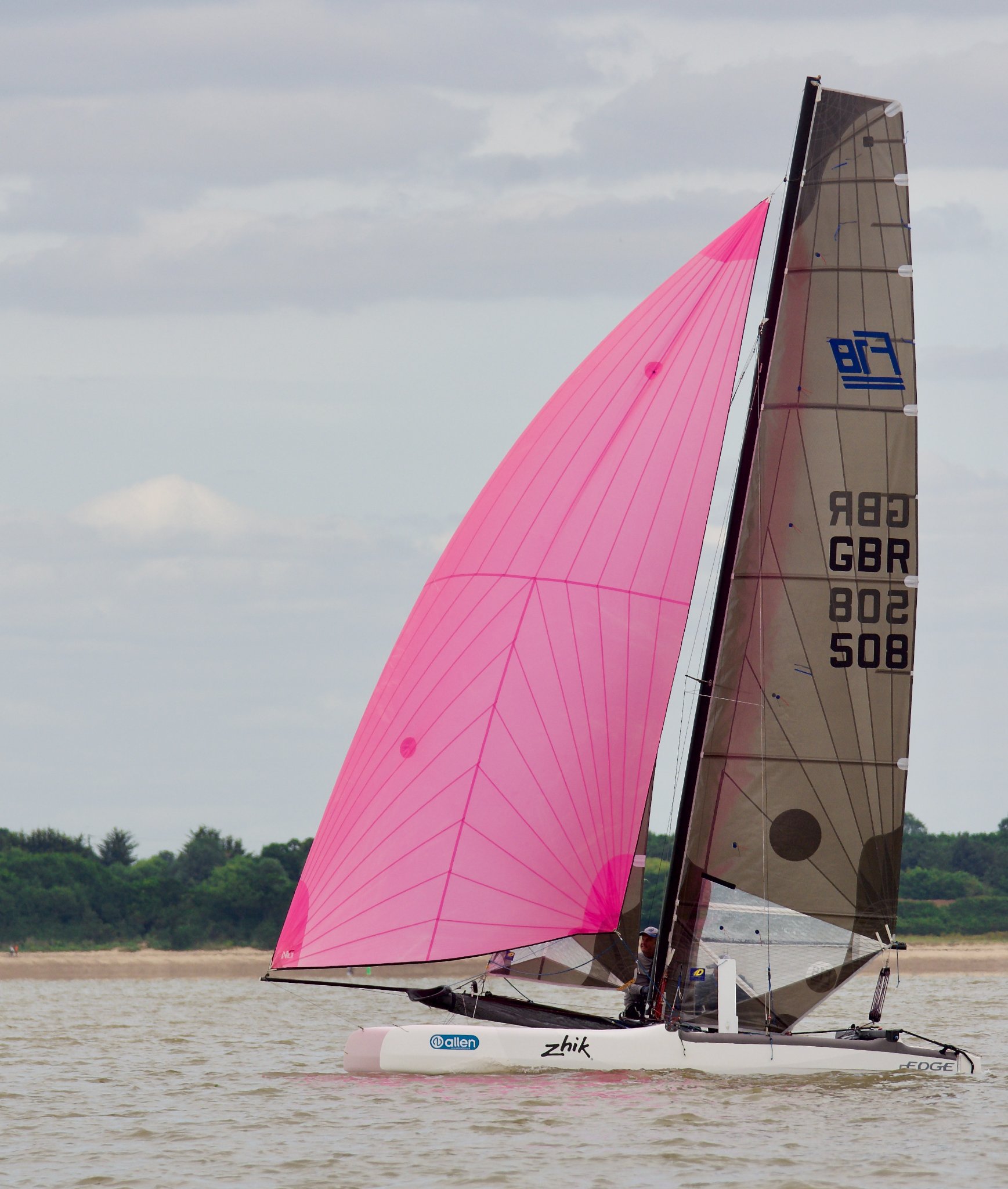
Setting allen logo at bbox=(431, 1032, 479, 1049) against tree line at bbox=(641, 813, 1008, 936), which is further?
tree line at bbox=(641, 813, 1008, 936)

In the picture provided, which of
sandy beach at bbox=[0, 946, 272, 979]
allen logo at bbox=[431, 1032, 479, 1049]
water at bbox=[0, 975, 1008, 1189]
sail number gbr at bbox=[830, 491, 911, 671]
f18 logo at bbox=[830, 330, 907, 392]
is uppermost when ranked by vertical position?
f18 logo at bbox=[830, 330, 907, 392]

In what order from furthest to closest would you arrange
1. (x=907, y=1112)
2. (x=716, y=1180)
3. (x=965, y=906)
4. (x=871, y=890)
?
1. (x=965, y=906)
2. (x=871, y=890)
3. (x=907, y=1112)
4. (x=716, y=1180)

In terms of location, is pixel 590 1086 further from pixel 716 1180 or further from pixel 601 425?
pixel 601 425

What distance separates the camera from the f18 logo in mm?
20484

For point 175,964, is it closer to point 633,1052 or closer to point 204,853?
point 204,853

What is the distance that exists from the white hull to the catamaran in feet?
1.21

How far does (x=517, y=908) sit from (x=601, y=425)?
511 cm

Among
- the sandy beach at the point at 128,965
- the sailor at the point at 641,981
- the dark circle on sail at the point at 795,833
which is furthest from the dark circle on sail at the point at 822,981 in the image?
the sandy beach at the point at 128,965

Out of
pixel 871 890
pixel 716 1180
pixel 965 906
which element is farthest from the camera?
pixel 965 906

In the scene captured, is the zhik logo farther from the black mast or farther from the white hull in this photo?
the black mast

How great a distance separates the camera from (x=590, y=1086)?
64.5 feet

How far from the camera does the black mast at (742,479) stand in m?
20.5

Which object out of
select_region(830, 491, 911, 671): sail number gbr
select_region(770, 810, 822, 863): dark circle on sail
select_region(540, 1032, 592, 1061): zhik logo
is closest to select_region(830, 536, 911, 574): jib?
select_region(830, 491, 911, 671): sail number gbr

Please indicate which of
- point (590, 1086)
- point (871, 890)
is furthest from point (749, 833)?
point (590, 1086)
